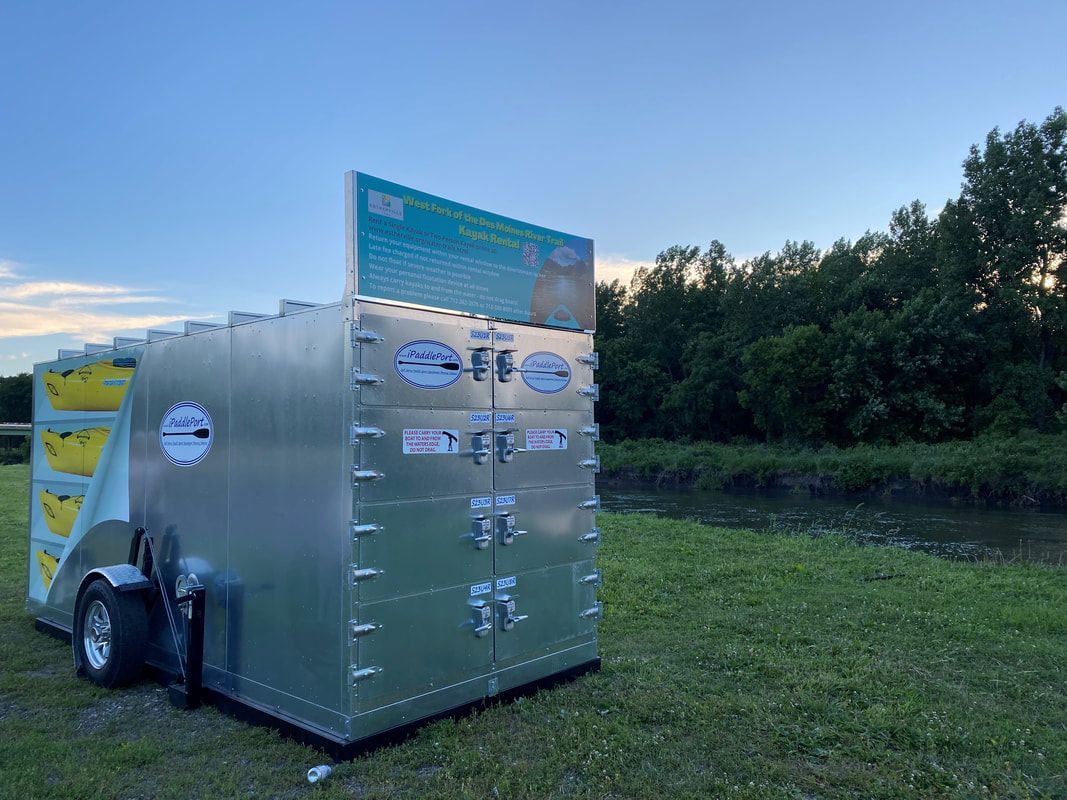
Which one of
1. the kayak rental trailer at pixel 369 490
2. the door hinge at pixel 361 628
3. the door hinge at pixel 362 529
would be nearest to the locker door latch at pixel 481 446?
the kayak rental trailer at pixel 369 490

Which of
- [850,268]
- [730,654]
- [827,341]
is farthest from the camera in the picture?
[850,268]

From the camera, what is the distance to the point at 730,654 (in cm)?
651

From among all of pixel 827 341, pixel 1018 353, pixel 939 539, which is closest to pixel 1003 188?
pixel 1018 353

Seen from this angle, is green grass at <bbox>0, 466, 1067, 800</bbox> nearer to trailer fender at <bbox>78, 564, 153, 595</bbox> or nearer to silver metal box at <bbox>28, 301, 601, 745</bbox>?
silver metal box at <bbox>28, 301, 601, 745</bbox>

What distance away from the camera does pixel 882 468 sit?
3419cm

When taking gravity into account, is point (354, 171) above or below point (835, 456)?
above

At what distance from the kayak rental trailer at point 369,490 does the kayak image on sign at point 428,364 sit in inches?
0.5

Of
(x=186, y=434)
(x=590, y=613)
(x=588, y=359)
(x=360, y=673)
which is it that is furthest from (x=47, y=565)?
(x=588, y=359)

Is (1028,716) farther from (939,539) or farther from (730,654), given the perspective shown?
(939,539)

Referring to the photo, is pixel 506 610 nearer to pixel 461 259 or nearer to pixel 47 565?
pixel 461 259

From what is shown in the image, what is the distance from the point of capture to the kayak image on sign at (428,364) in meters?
4.82

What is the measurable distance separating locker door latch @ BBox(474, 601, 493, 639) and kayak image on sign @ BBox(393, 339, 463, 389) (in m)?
1.48

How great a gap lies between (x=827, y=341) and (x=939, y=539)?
27.5 metres

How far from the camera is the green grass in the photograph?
14.0 feet
